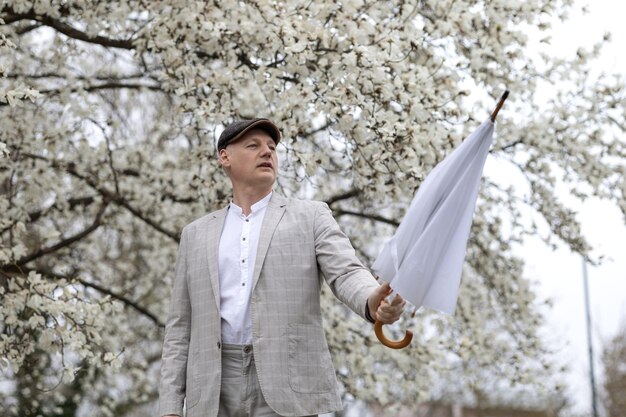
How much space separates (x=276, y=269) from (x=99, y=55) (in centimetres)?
724

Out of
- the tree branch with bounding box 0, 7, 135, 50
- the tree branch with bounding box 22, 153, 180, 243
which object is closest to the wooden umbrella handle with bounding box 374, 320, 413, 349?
the tree branch with bounding box 0, 7, 135, 50

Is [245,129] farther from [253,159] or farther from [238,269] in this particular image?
[238,269]

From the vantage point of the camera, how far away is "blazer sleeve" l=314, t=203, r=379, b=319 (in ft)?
12.2

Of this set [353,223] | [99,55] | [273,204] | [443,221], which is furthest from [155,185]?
[443,221]

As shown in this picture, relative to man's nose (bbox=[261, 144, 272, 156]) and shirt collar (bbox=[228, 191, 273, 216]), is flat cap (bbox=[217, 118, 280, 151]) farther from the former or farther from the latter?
shirt collar (bbox=[228, 191, 273, 216])

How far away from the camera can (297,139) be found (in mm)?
6914

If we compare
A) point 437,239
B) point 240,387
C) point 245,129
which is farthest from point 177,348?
point 437,239

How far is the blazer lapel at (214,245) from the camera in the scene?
13.3ft

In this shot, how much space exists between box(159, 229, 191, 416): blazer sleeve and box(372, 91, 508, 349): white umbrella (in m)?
1.02

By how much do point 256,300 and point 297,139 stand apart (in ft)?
10.1

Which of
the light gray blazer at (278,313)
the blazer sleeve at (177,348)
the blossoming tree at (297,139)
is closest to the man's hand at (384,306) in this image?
the light gray blazer at (278,313)

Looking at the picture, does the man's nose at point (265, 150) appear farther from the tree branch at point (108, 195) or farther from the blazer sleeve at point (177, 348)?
the tree branch at point (108, 195)

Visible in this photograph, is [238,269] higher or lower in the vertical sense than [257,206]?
lower

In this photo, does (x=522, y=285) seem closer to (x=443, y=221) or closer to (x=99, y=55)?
(x=99, y=55)
